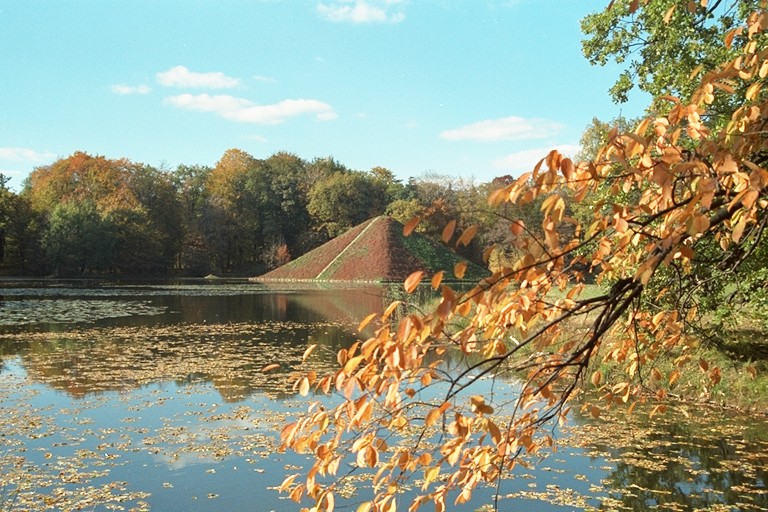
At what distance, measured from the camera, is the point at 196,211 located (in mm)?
65875

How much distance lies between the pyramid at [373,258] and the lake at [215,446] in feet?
121

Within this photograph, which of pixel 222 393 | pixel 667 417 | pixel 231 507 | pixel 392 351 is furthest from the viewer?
pixel 222 393

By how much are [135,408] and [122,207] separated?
50.7 m

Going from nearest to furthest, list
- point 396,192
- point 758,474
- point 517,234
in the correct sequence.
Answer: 1. point 517,234
2. point 758,474
3. point 396,192

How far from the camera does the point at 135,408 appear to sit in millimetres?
9539

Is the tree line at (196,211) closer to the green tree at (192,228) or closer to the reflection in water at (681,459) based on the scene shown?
the green tree at (192,228)

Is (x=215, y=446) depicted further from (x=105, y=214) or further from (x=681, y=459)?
(x=105, y=214)

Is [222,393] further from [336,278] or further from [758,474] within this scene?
[336,278]

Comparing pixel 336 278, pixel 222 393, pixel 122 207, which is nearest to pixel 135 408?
pixel 222 393

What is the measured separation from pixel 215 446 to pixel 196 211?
60.7m

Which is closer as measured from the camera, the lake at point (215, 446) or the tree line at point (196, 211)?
the lake at point (215, 446)

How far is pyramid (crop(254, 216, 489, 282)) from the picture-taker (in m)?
52.1

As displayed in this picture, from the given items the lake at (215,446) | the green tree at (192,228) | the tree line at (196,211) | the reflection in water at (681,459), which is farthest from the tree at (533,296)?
the green tree at (192,228)

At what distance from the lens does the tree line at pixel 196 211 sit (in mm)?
53438
